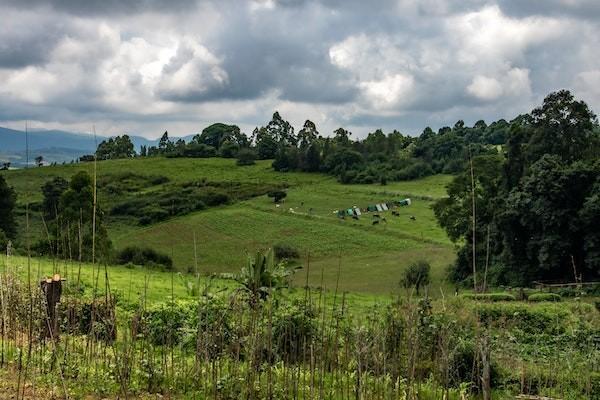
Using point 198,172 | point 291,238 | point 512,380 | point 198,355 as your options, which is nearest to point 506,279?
point 291,238

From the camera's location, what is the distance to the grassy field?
130 feet

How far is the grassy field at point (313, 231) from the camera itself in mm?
39500

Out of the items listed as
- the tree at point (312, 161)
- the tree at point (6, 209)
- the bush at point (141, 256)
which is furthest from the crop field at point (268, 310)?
the tree at point (6, 209)

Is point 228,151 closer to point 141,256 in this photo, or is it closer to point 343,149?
point 343,149

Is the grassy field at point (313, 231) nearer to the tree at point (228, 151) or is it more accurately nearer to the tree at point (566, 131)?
the tree at point (566, 131)

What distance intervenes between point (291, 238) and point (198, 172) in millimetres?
32317

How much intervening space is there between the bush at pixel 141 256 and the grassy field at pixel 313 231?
1579 mm

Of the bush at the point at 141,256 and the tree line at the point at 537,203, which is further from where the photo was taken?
the bush at the point at 141,256

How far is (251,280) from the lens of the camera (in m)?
11.6

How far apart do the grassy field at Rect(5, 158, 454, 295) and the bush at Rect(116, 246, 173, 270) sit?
158 cm

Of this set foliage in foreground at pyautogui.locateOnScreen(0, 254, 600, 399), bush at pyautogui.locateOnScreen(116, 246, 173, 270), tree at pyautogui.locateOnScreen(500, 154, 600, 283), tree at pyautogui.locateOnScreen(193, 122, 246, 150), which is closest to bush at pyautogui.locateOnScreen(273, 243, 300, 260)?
bush at pyautogui.locateOnScreen(116, 246, 173, 270)

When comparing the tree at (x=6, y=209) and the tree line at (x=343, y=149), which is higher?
the tree line at (x=343, y=149)

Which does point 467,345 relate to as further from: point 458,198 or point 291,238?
point 291,238

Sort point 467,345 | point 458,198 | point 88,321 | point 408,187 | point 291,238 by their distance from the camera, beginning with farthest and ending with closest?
point 408,187
point 291,238
point 458,198
point 88,321
point 467,345
